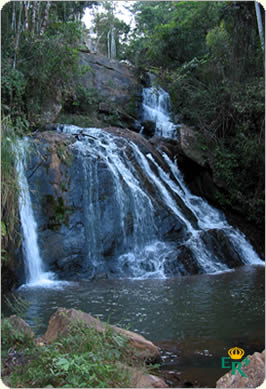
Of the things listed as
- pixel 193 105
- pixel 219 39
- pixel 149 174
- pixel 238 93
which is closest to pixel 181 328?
pixel 149 174

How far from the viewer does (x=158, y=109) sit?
58.4 ft

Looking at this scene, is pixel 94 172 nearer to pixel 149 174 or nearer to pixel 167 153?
pixel 149 174

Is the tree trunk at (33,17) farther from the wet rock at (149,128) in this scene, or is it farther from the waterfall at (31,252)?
the wet rock at (149,128)

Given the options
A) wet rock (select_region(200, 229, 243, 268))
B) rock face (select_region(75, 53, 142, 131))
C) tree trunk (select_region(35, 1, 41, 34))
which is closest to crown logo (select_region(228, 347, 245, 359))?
wet rock (select_region(200, 229, 243, 268))

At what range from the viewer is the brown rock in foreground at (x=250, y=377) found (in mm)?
3104

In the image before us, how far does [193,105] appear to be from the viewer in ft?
50.6

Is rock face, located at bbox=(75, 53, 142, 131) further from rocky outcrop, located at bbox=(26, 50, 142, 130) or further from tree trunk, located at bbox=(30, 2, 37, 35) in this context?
tree trunk, located at bbox=(30, 2, 37, 35)

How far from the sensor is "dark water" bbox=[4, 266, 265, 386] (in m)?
4.82

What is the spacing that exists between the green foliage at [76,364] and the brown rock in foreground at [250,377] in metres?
0.84

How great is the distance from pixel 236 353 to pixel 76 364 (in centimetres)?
246

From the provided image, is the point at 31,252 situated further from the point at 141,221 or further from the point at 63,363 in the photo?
the point at 63,363

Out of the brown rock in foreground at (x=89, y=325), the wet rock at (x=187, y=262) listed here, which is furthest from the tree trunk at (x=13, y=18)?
the brown rock in foreground at (x=89, y=325)

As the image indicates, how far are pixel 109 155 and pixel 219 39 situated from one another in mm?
7404

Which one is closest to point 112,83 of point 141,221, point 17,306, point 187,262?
point 141,221
